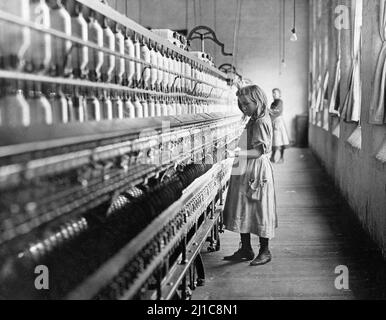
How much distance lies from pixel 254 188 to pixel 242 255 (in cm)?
71

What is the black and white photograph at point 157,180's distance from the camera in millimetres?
1987

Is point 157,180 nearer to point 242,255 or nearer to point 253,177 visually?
point 253,177

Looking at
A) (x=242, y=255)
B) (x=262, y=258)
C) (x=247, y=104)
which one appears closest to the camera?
(x=247, y=104)

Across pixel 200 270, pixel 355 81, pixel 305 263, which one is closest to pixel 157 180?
pixel 200 270

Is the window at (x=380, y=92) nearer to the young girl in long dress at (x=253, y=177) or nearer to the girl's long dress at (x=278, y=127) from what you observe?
the young girl in long dress at (x=253, y=177)

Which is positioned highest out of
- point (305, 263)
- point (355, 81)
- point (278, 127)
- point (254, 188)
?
point (355, 81)

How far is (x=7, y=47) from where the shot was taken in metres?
1.98

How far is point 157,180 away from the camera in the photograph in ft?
12.0

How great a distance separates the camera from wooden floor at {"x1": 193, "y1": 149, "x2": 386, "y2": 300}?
Result: 12.9ft

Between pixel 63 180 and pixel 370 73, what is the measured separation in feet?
13.9

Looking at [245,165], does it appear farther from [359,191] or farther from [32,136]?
[32,136]

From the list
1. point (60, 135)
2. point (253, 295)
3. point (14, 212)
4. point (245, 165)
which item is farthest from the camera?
point (245, 165)

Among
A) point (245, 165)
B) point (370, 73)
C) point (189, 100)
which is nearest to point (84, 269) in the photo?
point (245, 165)

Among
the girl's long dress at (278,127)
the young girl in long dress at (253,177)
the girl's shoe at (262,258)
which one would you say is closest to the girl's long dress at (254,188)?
the young girl in long dress at (253,177)
